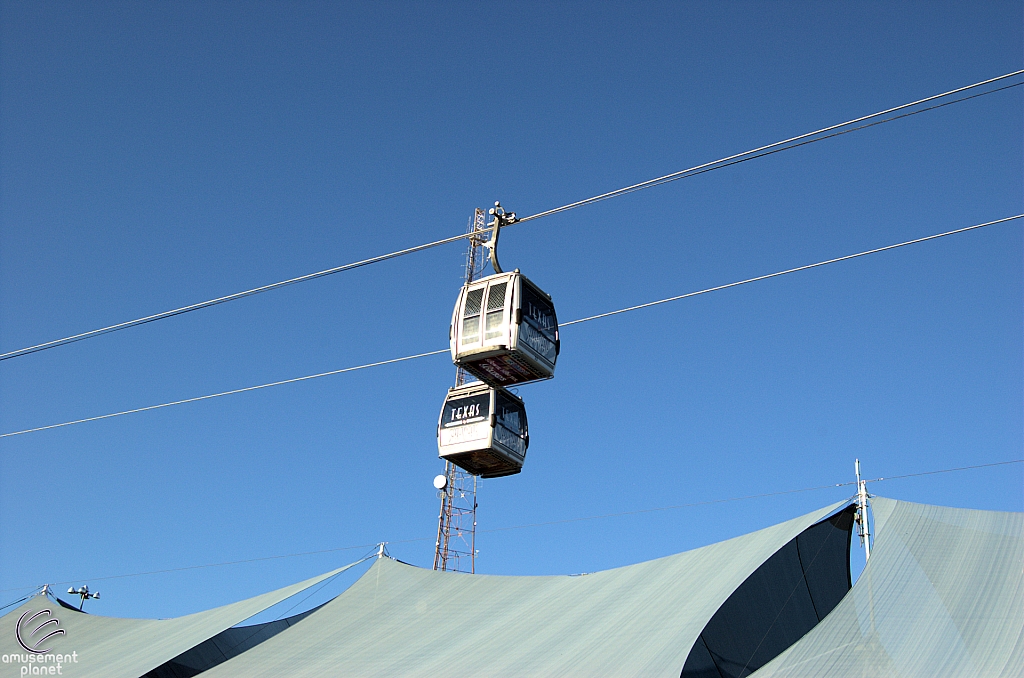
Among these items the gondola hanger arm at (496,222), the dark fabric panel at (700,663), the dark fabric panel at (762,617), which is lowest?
the dark fabric panel at (700,663)

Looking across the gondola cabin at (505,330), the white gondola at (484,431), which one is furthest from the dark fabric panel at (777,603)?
the gondola cabin at (505,330)

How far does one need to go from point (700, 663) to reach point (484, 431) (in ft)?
12.7

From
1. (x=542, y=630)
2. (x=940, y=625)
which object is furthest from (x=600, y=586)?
(x=940, y=625)

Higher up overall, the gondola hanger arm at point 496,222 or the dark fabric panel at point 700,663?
the gondola hanger arm at point 496,222

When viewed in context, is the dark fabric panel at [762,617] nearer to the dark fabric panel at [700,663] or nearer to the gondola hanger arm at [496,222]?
the dark fabric panel at [700,663]

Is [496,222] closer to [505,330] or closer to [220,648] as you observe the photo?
[505,330]

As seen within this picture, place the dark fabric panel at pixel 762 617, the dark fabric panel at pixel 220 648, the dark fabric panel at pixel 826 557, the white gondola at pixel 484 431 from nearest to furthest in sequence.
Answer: the white gondola at pixel 484 431
the dark fabric panel at pixel 762 617
the dark fabric panel at pixel 826 557
the dark fabric panel at pixel 220 648

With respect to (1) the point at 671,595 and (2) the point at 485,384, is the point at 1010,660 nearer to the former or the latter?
(1) the point at 671,595

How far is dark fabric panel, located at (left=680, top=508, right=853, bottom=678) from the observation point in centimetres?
1323

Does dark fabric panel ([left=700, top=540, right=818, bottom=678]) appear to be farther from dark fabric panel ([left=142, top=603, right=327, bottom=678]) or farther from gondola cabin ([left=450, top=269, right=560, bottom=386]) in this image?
dark fabric panel ([left=142, top=603, right=327, bottom=678])

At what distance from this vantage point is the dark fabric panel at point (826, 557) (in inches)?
575

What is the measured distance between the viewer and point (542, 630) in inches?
582

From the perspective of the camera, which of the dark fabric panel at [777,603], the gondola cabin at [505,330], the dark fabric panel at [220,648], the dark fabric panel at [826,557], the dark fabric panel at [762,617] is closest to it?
the gondola cabin at [505,330]

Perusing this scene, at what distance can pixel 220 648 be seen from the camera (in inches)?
687
